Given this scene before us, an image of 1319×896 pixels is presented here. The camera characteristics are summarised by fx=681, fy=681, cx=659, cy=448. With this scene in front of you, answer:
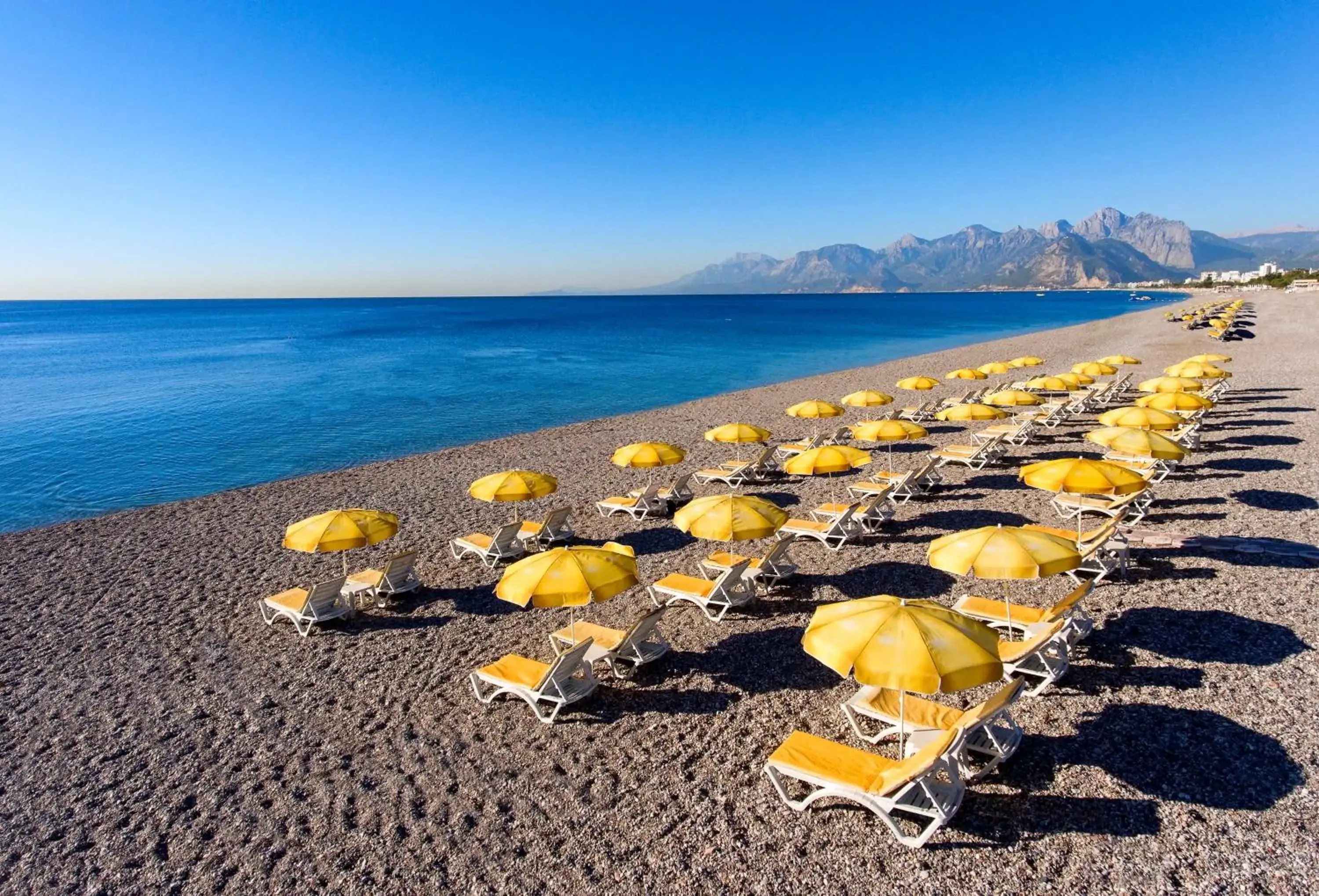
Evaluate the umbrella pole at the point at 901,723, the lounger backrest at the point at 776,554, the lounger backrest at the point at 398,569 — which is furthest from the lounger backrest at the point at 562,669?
the lounger backrest at the point at 398,569

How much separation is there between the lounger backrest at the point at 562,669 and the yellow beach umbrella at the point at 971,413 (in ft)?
34.6

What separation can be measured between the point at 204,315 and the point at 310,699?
568 ft

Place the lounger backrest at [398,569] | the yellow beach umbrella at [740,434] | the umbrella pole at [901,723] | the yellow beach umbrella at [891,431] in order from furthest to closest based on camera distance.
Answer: the yellow beach umbrella at [740,434], the yellow beach umbrella at [891,431], the lounger backrest at [398,569], the umbrella pole at [901,723]

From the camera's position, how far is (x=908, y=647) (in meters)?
5.04

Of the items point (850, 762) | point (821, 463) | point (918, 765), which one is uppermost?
point (821, 463)

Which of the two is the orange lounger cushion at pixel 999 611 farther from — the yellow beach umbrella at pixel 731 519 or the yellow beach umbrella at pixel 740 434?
the yellow beach umbrella at pixel 740 434

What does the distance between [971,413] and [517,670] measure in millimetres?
11365

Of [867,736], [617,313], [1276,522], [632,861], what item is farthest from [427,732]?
[617,313]

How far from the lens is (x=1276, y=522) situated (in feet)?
34.4

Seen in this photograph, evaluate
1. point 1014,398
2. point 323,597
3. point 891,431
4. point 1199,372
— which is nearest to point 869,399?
point 1014,398

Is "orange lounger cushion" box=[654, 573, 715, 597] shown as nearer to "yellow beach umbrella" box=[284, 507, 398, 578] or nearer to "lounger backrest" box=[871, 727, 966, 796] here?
"yellow beach umbrella" box=[284, 507, 398, 578]

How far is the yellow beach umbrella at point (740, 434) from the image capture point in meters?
13.5

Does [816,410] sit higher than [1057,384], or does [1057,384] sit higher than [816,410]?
[816,410]

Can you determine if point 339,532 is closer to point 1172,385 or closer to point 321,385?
point 1172,385
